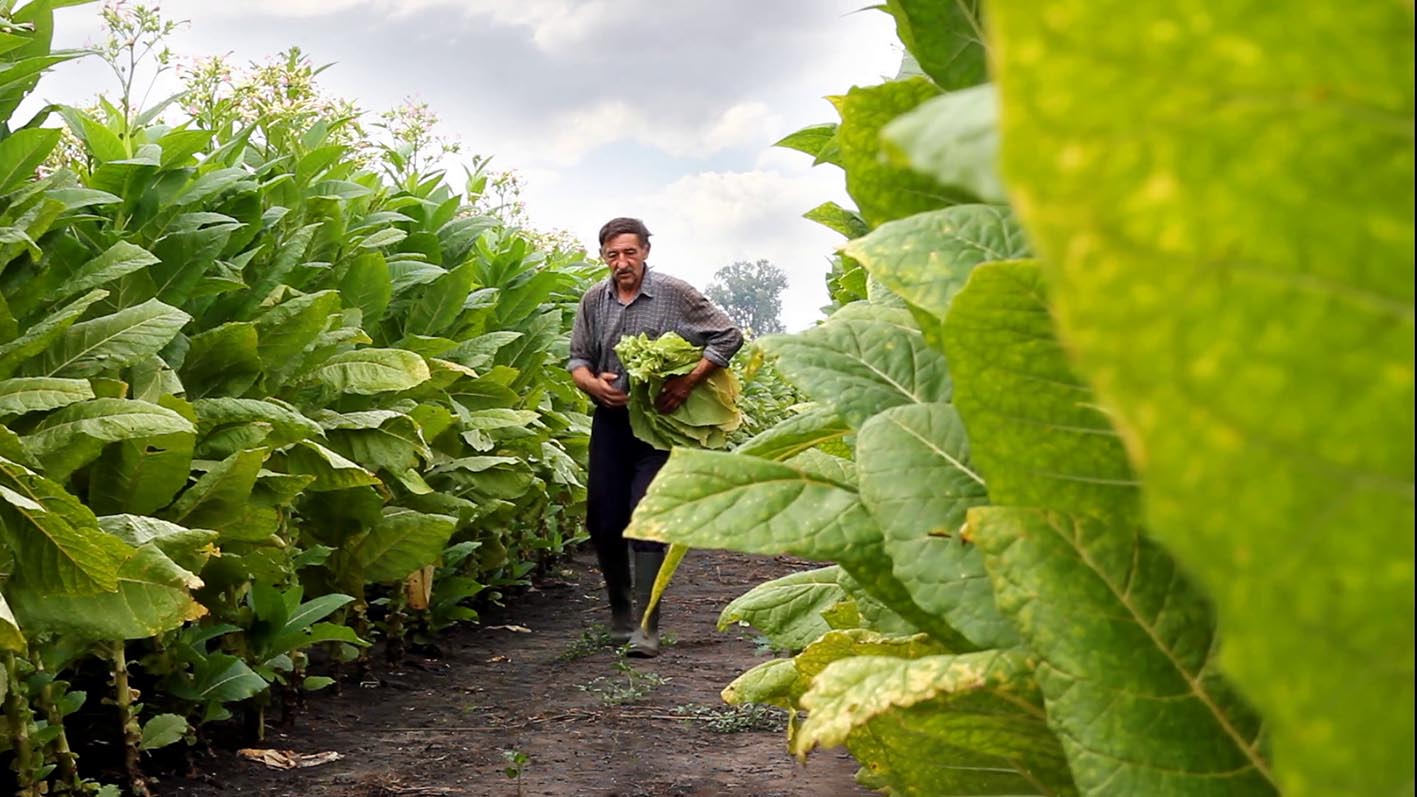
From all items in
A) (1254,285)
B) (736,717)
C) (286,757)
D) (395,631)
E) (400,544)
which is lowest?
(736,717)

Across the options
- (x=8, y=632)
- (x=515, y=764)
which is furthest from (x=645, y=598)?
(x=8, y=632)

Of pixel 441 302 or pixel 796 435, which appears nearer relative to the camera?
pixel 796 435

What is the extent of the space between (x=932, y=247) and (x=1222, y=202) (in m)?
0.64

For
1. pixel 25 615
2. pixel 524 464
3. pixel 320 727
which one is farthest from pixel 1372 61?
pixel 524 464

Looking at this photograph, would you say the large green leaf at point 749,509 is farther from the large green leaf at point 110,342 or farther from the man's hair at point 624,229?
the man's hair at point 624,229

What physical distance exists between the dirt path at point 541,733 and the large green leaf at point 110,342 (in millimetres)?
1316

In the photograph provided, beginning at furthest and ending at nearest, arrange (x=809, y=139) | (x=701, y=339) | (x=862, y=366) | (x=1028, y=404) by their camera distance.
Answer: (x=701, y=339)
(x=809, y=139)
(x=862, y=366)
(x=1028, y=404)

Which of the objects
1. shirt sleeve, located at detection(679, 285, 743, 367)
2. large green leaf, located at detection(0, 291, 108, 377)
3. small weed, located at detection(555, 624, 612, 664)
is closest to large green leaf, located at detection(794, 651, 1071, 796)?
large green leaf, located at detection(0, 291, 108, 377)

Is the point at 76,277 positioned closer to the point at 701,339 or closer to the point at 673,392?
the point at 673,392

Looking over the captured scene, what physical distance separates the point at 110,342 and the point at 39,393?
414 mm

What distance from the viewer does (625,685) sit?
616cm

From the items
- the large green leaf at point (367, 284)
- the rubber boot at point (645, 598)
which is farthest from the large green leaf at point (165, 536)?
the rubber boot at point (645, 598)

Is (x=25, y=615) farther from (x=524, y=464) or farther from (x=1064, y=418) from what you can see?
(x=524, y=464)

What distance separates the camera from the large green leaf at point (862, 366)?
1.31 metres
